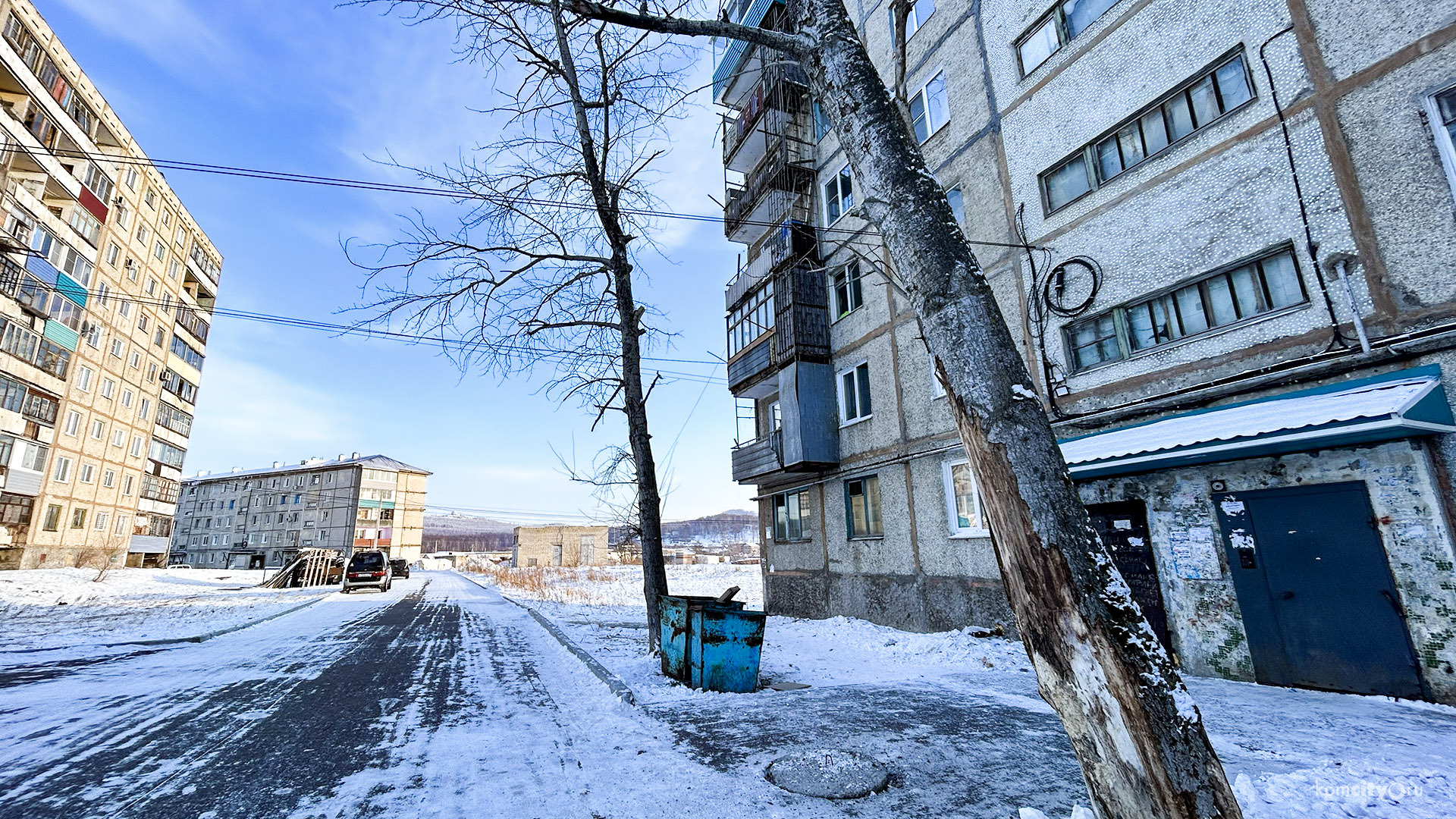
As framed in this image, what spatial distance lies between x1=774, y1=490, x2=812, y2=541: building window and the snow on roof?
8747 millimetres

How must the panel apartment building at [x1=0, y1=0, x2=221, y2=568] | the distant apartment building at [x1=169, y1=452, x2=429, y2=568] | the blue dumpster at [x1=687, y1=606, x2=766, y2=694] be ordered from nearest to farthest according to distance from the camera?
the blue dumpster at [x1=687, y1=606, x2=766, y2=694], the panel apartment building at [x1=0, y1=0, x2=221, y2=568], the distant apartment building at [x1=169, y1=452, x2=429, y2=568]

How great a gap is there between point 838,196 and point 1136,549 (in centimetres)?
1159

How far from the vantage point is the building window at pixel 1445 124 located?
5.87 meters

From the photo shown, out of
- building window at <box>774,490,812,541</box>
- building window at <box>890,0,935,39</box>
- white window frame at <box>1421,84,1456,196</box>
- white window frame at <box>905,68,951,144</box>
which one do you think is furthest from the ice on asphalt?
building window at <box>890,0,935,39</box>

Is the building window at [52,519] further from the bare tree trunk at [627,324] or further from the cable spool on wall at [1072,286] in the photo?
the cable spool on wall at [1072,286]

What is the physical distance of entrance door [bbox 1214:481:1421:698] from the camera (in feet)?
19.4

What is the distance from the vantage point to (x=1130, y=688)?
2.15 m

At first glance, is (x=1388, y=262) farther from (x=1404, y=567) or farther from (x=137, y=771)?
(x=137, y=771)

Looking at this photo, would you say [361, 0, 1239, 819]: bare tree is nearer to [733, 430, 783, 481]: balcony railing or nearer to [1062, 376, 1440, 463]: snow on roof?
[1062, 376, 1440, 463]: snow on roof

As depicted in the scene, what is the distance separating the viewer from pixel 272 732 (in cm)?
492

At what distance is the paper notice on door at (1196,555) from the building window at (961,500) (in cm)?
342

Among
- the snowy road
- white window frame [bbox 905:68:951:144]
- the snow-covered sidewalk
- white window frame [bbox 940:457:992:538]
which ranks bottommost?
the snow-covered sidewalk

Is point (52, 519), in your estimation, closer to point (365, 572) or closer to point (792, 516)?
point (365, 572)

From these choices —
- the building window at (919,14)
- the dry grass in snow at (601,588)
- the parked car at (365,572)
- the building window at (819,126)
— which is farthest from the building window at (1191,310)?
the parked car at (365,572)
